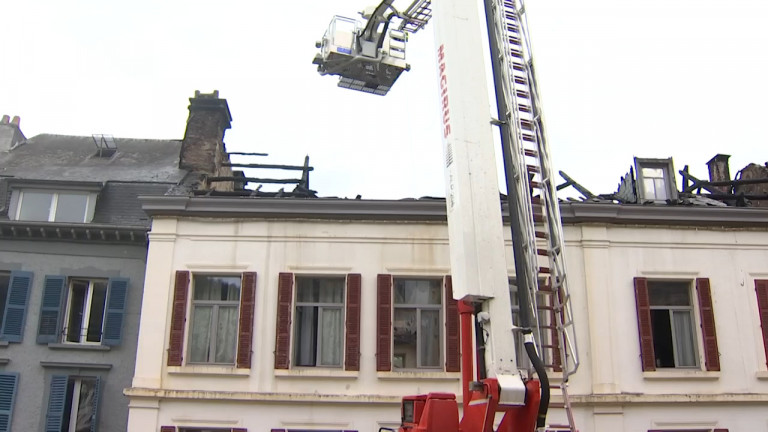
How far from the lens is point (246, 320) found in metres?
15.1

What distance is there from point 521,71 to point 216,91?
13487 mm

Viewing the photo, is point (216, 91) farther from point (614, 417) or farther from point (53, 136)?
point (614, 417)

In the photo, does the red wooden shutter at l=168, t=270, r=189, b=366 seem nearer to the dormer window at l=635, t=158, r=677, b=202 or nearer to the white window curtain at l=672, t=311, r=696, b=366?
the white window curtain at l=672, t=311, r=696, b=366

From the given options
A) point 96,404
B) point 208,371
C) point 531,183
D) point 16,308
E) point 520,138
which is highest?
point 520,138

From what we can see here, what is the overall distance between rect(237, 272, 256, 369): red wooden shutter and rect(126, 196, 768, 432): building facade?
1.2 inches

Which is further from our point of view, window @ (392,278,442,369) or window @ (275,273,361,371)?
window @ (392,278,442,369)

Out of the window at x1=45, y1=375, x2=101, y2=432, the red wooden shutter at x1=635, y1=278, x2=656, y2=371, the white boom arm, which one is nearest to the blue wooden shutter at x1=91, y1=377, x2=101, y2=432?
the window at x1=45, y1=375, x2=101, y2=432

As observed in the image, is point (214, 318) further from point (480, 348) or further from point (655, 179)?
point (655, 179)

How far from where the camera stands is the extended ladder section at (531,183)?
9086mm

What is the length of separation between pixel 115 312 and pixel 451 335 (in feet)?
25.0

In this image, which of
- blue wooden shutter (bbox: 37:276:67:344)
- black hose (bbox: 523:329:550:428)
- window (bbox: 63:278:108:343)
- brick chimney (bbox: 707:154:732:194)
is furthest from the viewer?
brick chimney (bbox: 707:154:732:194)

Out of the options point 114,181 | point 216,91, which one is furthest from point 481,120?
point 216,91

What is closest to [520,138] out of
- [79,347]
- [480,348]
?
[480,348]

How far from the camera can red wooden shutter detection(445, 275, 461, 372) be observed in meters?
14.9
